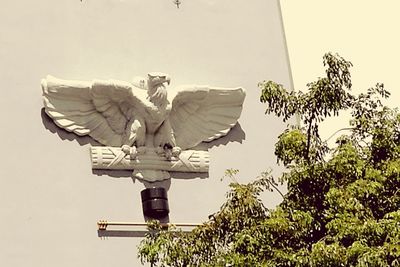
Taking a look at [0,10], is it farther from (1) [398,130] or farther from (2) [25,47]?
(1) [398,130]

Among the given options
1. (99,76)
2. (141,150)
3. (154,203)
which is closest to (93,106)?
(99,76)

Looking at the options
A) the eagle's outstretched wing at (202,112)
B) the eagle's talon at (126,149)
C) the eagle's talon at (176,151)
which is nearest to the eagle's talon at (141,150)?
the eagle's talon at (126,149)

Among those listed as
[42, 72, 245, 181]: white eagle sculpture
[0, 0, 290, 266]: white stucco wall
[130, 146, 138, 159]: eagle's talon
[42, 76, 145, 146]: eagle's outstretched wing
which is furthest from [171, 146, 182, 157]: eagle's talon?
[42, 76, 145, 146]: eagle's outstretched wing

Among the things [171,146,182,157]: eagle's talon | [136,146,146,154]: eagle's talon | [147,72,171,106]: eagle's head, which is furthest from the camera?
[171,146,182,157]: eagle's talon

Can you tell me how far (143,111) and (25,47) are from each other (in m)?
1.31

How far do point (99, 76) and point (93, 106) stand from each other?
317 mm

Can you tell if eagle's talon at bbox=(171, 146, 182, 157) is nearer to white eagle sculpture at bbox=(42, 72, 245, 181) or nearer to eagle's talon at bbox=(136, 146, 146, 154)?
white eagle sculpture at bbox=(42, 72, 245, 181)

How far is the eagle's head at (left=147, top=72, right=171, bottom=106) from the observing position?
11.6m

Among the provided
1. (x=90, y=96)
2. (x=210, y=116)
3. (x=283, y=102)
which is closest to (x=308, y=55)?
(x=210, y=116)

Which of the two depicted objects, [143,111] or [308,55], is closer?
[143,111]

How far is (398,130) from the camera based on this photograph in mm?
9570

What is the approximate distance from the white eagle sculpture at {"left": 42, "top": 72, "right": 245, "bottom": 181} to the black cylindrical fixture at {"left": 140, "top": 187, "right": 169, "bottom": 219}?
0.20 metres

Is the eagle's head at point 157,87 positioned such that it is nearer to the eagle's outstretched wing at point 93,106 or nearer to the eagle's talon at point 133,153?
the eagle's outstretched wing at point 93,106

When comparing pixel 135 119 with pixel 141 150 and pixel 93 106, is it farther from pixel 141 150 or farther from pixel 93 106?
pixel 93 106
